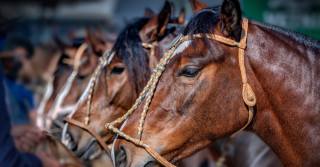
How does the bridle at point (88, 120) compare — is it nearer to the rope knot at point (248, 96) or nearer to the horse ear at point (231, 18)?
the horse ear at point (231, 18)

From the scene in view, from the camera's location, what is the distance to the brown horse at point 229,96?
4.50ft

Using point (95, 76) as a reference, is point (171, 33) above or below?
above

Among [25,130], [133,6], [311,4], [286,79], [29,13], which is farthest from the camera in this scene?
[29,13]

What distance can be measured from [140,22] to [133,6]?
821 centimetres

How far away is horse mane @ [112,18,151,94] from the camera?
2.17m

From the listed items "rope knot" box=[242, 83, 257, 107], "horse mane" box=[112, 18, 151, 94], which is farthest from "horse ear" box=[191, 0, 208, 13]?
"rope knot" box=[242, 83, 257, 107]

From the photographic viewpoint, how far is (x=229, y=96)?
137 centimetres

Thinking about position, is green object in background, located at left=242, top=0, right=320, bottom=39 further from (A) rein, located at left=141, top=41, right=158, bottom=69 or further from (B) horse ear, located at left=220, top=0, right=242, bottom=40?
(B) horse ear, located at left=220, top=0, right=242, bottom=40

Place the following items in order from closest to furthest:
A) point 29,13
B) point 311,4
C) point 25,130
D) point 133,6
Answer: point 25,130, point 311,4, point 133,6, point 29,13

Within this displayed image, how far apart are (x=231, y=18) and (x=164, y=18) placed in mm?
836

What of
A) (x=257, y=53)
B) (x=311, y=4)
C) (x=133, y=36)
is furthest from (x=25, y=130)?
(x=311, y=4)

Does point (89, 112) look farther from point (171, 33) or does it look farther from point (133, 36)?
point (171, 33)

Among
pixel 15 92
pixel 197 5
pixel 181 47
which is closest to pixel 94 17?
pixel 15 92

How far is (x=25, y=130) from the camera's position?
2771 mm
